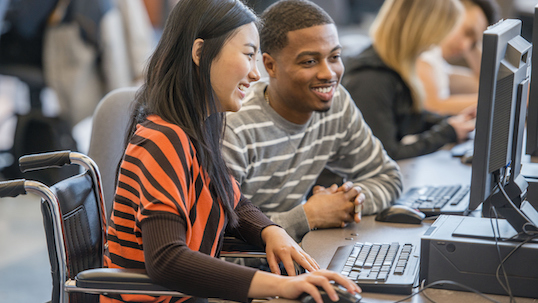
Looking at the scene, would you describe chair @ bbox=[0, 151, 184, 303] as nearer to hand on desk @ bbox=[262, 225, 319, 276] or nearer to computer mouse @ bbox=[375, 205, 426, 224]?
hand on desk @ bbox=[262, 225, 319, 276]

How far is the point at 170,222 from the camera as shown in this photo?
0.96m

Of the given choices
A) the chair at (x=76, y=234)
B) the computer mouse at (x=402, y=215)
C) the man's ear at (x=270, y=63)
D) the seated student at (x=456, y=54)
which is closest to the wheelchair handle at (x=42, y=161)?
the chair at (x=76, y=234)

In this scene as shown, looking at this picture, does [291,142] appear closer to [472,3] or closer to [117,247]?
[117,247]

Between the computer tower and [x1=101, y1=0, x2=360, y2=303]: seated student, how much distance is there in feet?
0.60

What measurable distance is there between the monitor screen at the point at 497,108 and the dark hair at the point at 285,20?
506 millimetres

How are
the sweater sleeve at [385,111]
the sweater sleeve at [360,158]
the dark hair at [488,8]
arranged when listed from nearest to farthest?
the sweater sleeve at [360,158], the sweater sleeve at [385,111], the dark hair at [488,8]

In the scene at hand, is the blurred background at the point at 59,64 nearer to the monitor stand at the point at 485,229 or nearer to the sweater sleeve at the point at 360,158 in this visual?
the sweater sleeve at the point at 360,158

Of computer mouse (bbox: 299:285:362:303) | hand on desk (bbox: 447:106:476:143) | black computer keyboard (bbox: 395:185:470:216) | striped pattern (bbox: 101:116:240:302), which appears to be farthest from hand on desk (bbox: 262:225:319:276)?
hand on desk (bbox: 447:106:476:143)

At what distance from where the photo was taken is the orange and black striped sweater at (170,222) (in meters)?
0.92

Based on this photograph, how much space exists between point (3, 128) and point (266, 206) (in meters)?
3.59

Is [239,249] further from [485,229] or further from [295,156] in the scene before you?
[485,229]

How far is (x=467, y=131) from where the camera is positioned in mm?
2209

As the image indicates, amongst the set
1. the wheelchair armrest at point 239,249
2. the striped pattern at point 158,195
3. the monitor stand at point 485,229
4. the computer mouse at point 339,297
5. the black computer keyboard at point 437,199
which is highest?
the striped pattern at point 158,195

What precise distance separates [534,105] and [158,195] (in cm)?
73
